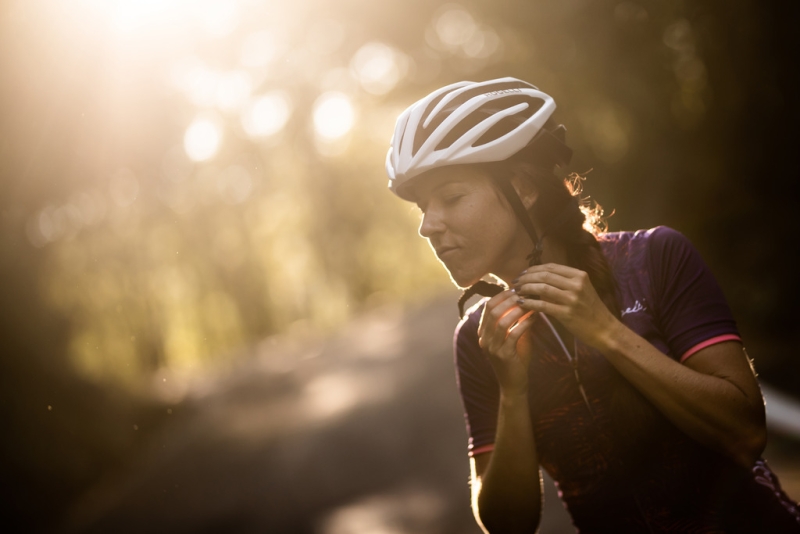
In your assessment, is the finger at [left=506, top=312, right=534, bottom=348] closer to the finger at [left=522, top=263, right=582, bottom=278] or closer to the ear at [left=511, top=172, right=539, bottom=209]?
the finger at [left=522, top=263, right=582, bottom=278]

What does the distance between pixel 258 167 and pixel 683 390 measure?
426 inches

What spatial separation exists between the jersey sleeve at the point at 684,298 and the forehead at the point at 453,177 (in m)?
0.62

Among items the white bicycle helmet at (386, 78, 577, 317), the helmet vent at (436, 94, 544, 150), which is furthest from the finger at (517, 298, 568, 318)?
the helmet vent at (436, 94, 544, 150)

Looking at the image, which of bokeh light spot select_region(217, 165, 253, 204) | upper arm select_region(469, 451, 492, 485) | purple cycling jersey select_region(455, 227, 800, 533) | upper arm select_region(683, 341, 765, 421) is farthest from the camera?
bokeh light spot select_region(217, 165, 253, 204)

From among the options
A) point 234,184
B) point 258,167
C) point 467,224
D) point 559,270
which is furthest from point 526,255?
point 234,184

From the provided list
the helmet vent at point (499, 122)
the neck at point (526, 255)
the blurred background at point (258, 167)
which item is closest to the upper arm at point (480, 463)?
the neck at point (526, 255)

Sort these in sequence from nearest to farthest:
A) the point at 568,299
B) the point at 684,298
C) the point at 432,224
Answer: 1. the point at 568,299
2. the point at 684,298
3. the point at 432,224

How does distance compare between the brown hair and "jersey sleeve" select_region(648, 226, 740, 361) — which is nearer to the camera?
"jersey sleeve" select_region(648, 226, 740, 361)

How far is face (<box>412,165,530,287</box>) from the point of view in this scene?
89.4 inches

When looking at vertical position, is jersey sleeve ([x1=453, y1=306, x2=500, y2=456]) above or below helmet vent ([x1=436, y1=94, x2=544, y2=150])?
below

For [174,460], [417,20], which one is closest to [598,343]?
[417,20]

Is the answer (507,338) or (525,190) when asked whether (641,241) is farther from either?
(507,338)

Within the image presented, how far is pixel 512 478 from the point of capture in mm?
2324

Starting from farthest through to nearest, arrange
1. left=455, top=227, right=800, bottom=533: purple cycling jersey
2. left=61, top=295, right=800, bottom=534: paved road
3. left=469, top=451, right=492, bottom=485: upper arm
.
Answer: left=61, top=295, right=800, bottom=534: paved road, left=469, top=451, right=492, bottom=485: upper arm, left=455, top=227, right=800, bottom=533: purple cycling jersey
